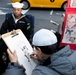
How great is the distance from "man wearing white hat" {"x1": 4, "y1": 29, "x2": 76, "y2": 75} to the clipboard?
453 millimetres

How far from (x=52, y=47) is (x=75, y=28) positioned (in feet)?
7.61

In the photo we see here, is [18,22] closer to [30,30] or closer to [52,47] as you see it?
[30,30]

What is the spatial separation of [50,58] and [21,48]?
0.79 meters

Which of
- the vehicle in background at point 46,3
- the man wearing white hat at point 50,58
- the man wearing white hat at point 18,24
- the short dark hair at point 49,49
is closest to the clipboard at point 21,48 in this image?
the man wearing white hat at point 50,58

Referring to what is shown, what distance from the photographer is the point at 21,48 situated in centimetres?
299

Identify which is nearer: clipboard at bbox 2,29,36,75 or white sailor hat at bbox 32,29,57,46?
white sailor hat at bbox 32,29,57,46

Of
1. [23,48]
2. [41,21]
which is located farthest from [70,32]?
[41,21]

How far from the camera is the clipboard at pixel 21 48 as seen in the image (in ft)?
9.53

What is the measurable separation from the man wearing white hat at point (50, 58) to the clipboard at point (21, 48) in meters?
0.45

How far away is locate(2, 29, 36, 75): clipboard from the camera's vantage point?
114 inches

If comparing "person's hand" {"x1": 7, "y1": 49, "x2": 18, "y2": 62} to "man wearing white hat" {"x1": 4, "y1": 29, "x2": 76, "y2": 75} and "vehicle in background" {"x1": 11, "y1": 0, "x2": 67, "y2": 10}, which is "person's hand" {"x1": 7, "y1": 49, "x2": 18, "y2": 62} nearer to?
"man wearing white hat" {"x1": 4, "y1": 29, "x2": 76, "y2": 75}

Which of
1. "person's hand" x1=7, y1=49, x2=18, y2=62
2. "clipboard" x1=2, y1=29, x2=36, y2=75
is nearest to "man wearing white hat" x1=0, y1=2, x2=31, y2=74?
"clipboard" x1=2, y1=29, x2=36, y2=75

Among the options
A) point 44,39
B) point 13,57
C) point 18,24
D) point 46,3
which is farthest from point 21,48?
point 46,3

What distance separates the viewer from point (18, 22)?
5062 millimetres
